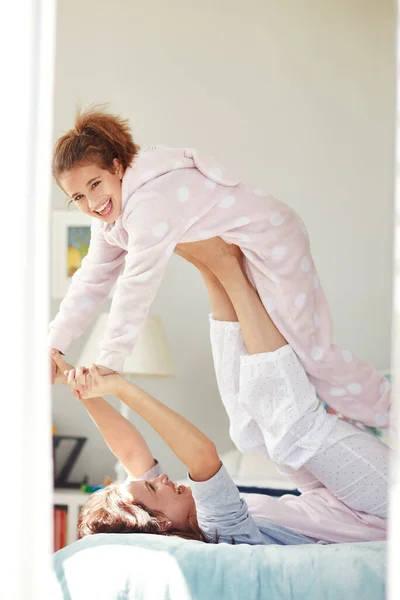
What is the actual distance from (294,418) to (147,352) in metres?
1.12

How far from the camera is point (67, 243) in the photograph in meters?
3.04

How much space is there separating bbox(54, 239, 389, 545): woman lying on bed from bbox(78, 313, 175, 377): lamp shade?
954 mm

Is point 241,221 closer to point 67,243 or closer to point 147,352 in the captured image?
point 147,352

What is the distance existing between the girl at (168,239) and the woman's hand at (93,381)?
2 cm

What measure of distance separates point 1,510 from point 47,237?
35cm

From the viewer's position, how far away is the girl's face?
136 cm

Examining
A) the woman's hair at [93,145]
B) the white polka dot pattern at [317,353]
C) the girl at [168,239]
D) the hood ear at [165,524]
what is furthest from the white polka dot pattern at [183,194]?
the hood ear at [165,524]

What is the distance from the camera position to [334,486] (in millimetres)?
1572

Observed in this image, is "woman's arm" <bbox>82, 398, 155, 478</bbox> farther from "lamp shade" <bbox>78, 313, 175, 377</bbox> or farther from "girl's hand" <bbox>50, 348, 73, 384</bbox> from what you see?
"lamp shade" <bbox>78, 313, 175, 377</bbox>

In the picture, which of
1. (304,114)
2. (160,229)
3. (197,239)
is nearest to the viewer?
(160,229)

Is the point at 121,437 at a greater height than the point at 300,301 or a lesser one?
lesser

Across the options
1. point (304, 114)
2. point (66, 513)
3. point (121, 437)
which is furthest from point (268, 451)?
point (304, 114)

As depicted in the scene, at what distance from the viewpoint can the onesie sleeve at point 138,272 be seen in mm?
1313

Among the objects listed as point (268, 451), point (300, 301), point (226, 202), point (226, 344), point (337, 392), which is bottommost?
point (268, 451)
